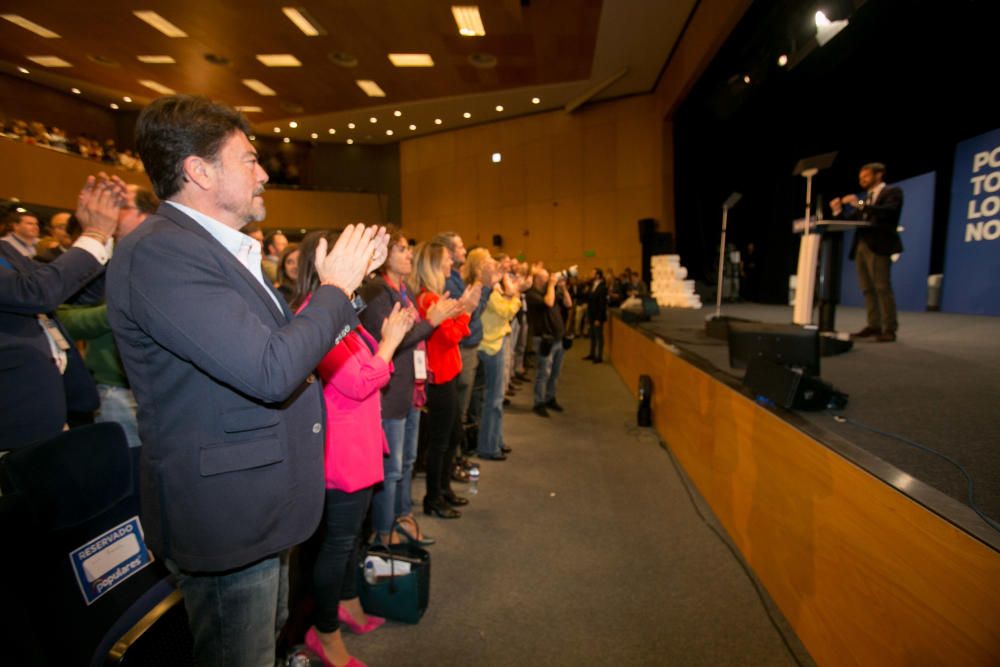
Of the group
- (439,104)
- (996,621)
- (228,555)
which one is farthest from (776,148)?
(228,555)

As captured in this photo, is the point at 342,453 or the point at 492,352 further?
the point at 492,352

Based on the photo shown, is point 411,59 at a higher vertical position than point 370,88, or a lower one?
lower

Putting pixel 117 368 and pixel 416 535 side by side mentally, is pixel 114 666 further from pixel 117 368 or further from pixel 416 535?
pixel 117 368

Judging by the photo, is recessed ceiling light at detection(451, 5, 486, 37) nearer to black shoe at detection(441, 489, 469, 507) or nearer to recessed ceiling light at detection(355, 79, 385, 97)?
recessed ceiling light at detection(355, 79, 385, 97)

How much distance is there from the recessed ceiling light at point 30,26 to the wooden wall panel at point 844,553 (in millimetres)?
10517

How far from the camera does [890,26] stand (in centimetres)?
448

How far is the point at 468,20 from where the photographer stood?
6879mm

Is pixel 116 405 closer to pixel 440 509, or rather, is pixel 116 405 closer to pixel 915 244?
pixel 440 509

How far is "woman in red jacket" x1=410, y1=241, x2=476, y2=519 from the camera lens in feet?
8.64

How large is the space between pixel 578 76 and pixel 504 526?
32.7 ft

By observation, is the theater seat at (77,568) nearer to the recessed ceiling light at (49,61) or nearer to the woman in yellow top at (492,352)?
the woman in yellow top at (492,352)

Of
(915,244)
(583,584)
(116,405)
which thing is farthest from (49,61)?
(915,244)

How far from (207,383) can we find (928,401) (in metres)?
2.77

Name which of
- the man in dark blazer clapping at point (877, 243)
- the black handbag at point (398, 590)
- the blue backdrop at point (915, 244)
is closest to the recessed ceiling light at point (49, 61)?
the black handbag at point (398, 590)
